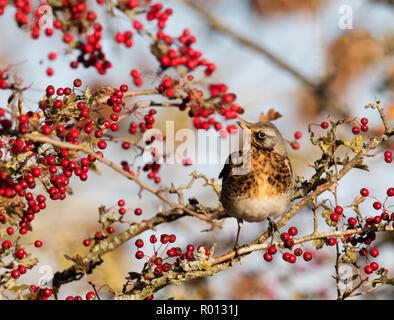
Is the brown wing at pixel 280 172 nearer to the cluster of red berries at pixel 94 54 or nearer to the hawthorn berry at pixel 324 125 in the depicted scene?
the hawthorn berry at pixel 324 125

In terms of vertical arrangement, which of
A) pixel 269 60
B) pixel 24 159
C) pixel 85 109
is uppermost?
pixel 269 60

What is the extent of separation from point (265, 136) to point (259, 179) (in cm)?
36

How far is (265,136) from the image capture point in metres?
4.20

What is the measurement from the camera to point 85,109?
282cm

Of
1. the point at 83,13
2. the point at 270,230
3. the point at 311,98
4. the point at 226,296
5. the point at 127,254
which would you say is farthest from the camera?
the point at 311,98

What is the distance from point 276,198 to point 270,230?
61cm

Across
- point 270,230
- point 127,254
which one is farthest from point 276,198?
point 127,254

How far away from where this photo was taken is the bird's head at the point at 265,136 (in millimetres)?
4145

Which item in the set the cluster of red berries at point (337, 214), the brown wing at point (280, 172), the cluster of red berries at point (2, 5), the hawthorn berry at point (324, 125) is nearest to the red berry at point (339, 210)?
the cluster of red berries at point (337, 214)

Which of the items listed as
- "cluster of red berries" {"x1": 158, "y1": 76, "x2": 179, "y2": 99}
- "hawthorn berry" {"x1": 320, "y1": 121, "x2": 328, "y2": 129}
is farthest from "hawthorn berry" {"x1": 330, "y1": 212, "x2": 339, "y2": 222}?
"cluster of red berries" {"x1": 158, "y1": 76, "x2": 179, "y2": 99}

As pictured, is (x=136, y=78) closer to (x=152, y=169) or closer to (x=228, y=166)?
(x=152, y=169)

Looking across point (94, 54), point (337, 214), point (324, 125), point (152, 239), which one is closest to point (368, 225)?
point (337, 214)

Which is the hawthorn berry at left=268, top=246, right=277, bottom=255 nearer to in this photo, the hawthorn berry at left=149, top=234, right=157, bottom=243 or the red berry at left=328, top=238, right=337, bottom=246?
the red berry at left=328, top=238, right=337, bottom=246

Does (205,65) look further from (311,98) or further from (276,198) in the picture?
(311,98)
